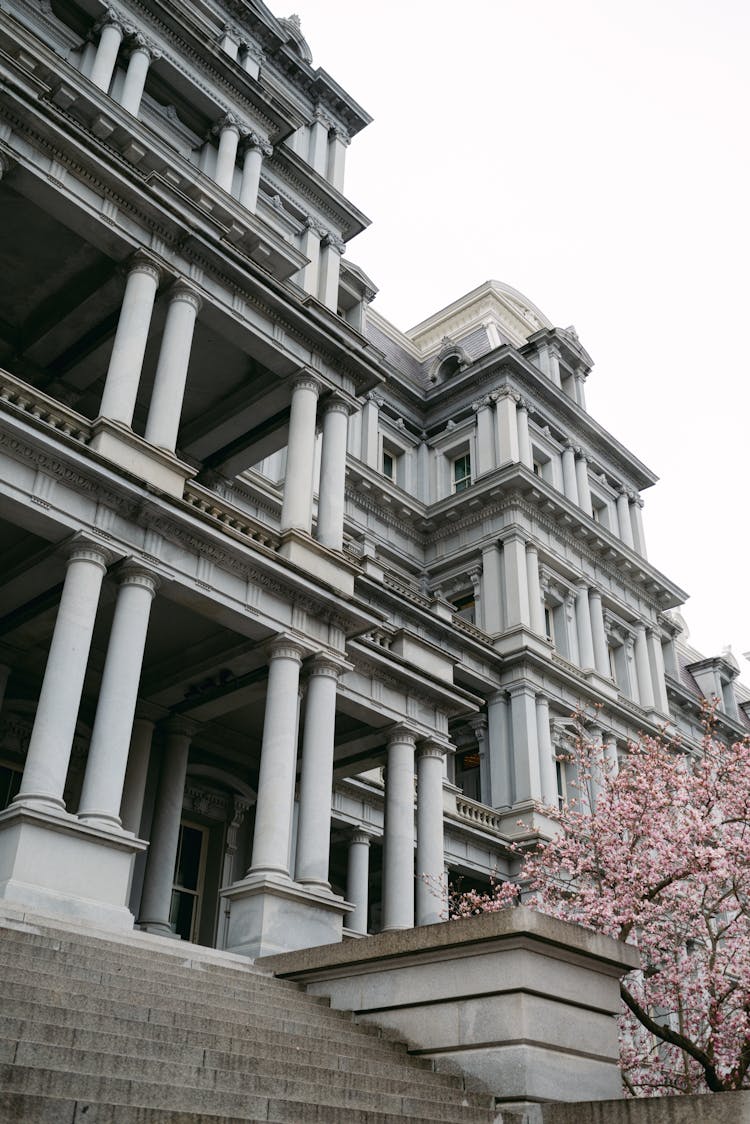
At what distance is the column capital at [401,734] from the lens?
21.4m

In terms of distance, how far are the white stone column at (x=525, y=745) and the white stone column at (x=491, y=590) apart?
2.63 metres

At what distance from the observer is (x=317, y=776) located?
17609mm

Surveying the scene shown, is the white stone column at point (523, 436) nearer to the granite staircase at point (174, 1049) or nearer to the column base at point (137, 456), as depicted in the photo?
the column base at point (137, 456)

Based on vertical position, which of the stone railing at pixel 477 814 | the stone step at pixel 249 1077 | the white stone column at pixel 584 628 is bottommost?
the stone step at pixel 249 1077

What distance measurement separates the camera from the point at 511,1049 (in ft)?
31.4

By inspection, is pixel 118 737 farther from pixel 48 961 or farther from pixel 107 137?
pixel 107 137

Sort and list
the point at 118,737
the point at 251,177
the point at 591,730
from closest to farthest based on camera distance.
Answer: the point at 118,737
the point at 251,177
the point at 591,730

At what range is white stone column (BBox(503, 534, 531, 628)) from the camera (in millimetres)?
34812

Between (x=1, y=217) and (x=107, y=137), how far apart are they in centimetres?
484

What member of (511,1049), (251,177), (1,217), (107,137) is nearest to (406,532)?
(251,177)

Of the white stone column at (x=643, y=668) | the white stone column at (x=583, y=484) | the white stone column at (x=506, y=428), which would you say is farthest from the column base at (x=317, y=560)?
the white stone column at (x=643, y=668)

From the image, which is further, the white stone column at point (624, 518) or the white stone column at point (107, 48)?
the white stone column at point (624, 518)

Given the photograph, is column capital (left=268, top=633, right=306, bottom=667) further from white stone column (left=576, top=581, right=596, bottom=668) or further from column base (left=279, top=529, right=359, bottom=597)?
white stone column (left=576, top=581, right=596, bottom=668)

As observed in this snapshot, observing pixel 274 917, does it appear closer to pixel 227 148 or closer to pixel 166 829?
A: pixel 166 829
